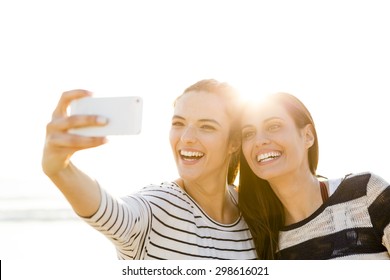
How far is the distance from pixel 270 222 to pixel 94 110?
76.2 inches

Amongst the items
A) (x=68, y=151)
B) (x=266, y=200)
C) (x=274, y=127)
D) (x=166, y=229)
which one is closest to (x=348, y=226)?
(x=266, y=200)

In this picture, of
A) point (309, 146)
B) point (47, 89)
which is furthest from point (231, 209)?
point (47, 89)

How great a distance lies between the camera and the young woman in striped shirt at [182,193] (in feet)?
7.67

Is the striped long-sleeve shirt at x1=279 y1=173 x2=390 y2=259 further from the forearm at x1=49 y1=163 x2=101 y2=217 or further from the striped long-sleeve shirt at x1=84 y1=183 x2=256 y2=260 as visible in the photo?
the forearm at x1=49 y1=163 x2=101 y2=217

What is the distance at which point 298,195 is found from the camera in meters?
3.86

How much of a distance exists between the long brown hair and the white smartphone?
1684 millimetres

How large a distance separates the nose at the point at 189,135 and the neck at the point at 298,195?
0.71 m

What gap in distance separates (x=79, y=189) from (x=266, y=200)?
1.90m

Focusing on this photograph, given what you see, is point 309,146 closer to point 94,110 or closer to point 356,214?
point 356,214

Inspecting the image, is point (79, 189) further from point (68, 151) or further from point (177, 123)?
point (177, 123)

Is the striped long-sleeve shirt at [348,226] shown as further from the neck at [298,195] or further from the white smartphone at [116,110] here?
the white smartphone at [116,110]

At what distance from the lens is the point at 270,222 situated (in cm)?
389

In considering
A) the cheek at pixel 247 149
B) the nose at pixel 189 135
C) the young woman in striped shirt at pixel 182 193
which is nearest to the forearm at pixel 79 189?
the young woman in striped shirt at pixel 182 193

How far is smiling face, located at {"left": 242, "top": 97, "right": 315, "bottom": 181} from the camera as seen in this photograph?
12.3ft
